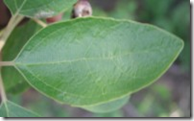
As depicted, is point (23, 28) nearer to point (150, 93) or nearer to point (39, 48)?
point (39, 48)

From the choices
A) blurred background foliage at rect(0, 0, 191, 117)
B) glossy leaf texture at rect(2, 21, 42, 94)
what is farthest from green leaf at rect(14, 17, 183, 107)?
blurred background foliage at rect(0, 0, 191, 117)

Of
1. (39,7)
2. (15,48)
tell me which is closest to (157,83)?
(15,48)

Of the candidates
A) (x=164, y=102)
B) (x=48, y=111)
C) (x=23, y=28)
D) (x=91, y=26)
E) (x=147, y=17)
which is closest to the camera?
(x=91, y=26)

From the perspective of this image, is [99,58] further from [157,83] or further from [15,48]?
[157,83]

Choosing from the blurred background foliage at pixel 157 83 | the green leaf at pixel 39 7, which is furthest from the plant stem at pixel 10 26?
the blurred background foliage at pixel 157 83

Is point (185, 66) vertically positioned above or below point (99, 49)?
above

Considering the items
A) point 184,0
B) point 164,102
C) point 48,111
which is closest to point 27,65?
Answer: point 48,111
